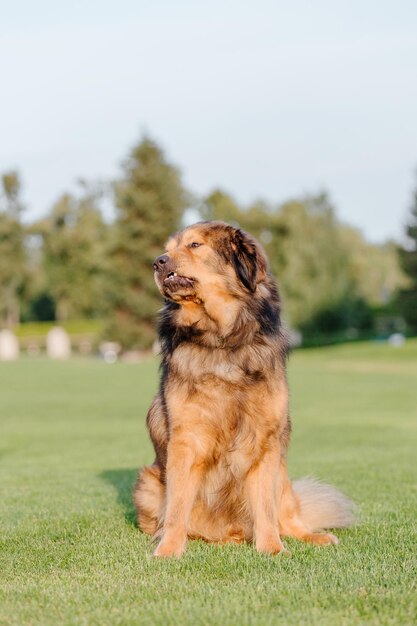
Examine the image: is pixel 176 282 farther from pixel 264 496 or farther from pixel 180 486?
pixel 264 496

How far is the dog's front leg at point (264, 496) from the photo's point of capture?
5.34 meters

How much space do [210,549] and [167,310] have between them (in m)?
1.56

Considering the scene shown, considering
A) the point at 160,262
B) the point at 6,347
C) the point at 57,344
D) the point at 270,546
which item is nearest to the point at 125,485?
the point at 270,546

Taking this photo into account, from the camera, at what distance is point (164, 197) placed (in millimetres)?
66250

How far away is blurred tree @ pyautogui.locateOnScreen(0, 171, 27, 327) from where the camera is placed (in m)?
79.4

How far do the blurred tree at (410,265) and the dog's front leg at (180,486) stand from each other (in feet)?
190

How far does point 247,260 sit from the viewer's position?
5.44 metres

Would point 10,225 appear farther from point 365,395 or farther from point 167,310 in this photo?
point 167,310

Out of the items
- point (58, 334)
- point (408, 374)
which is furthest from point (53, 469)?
point (58, 334)

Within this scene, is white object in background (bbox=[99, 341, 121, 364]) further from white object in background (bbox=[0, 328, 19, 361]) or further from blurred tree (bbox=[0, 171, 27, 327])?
blurred tree (bbox=[0, 171, 27, 327])

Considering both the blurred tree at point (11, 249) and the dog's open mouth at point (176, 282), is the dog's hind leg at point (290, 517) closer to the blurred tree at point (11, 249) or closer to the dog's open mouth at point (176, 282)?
the dog's open mouth at point (176, 282)

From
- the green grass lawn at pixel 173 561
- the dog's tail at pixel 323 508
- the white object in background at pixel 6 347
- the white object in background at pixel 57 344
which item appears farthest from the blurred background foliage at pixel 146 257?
the dog's tail at pixel 323 508

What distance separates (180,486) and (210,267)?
4.61 ft

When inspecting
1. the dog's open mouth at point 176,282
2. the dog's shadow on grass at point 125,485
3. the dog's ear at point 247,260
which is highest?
the dog's ear at point 247,260
